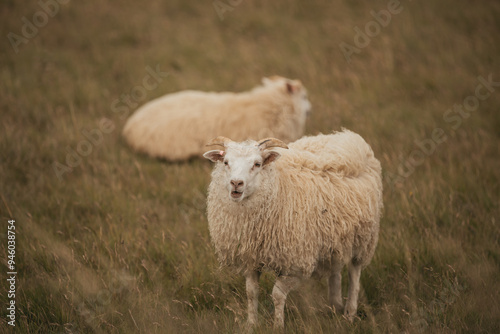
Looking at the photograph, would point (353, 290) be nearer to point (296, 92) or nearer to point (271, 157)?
point (271, 157)

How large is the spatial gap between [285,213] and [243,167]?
22.9 inches

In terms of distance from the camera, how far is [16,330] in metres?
3.30

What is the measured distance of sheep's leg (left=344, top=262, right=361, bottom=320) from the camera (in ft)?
12.6

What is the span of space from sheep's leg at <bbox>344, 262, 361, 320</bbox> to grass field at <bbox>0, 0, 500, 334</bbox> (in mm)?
192

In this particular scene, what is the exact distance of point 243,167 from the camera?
3.15 m

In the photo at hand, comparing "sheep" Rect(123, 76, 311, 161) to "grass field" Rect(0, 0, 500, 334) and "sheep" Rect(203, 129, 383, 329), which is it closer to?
"grass field" Rect(0, 0, 500, 334)

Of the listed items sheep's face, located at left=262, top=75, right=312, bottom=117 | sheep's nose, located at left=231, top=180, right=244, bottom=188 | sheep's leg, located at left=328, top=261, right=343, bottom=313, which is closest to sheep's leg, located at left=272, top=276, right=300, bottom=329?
sheep's leg, located at left=328, top=261, right=343, bottom=313

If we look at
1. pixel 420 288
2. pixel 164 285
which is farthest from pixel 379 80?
pixel 164 285

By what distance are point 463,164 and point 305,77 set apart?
4.61 m

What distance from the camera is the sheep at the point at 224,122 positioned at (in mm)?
7180

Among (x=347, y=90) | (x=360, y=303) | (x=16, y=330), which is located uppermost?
(x=347, y=90)

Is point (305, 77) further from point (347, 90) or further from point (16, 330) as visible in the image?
point (16, 330)

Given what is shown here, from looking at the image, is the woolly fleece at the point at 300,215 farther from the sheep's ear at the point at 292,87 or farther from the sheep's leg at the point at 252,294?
the sheep's ear at the point at 292,87

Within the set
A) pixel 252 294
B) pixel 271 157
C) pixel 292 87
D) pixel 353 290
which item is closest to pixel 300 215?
pixel 271 157
